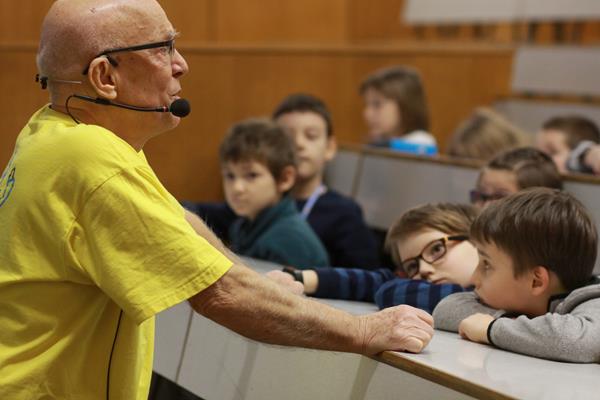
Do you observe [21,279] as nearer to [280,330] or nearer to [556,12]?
[280,330]

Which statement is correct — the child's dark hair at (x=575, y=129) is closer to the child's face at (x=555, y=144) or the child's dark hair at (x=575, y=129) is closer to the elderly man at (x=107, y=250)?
the child's face at (x=555, y=144)

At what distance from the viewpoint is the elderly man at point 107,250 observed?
2.08 m

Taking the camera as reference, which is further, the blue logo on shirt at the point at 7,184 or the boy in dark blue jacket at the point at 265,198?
the boy in dark blue jacket at the point at 265,198

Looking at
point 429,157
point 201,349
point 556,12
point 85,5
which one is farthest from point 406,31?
point 85,5

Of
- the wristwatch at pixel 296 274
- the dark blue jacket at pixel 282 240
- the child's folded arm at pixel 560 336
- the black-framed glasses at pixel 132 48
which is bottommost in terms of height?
the dark blue jacket at pixel 282 240

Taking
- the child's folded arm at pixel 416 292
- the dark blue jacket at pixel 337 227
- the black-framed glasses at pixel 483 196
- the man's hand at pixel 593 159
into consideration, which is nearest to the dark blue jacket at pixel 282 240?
the dark blue jacket at pixel 337 227

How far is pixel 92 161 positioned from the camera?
6.91 feet

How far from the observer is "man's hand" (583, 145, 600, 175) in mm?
4586

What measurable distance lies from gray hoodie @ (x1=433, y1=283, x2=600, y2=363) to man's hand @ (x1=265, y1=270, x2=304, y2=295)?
690 millimetres

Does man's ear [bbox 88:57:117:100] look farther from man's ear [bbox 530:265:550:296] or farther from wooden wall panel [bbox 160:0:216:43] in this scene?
wooden wall panel [bbox 160:0:216:43]

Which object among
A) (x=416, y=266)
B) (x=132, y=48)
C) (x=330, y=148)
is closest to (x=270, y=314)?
(x=132, y=48)

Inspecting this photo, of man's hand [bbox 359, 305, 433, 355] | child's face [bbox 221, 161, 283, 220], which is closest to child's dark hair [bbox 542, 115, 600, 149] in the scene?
child's face [bbox 221, 161, 283, 220]

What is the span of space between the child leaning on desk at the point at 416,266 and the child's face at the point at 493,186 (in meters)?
0.62

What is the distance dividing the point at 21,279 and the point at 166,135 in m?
2.94
